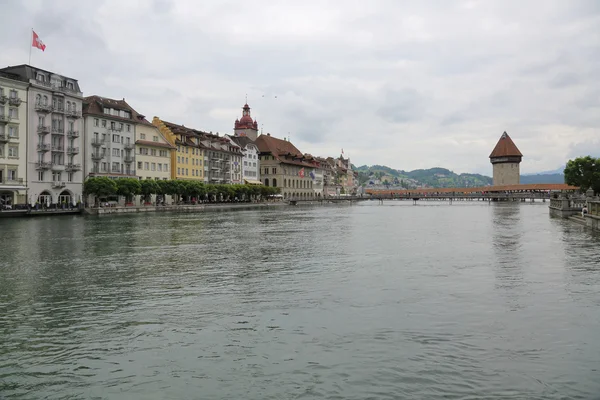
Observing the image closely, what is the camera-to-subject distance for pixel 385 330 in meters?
12.1

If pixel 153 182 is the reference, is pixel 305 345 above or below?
below

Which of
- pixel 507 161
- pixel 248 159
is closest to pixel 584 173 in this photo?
pixel 248 159

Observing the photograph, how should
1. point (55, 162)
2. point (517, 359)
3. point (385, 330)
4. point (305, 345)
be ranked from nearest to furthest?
point (517, 359)
point (305, 345)
point (385, 330)
point (55, 162)

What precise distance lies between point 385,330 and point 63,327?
753 centimetres

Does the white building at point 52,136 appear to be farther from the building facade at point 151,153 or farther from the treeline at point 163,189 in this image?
the building facade at point 151,153

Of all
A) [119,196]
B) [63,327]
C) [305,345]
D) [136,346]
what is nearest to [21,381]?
[136,346]

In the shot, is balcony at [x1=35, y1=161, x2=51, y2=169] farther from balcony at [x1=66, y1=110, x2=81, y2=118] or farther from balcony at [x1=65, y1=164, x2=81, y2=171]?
balcony at [x1=66, y1=110, x2=81, y2=118]

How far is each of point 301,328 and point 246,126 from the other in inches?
6322

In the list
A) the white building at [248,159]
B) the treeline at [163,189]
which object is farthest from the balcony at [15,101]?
the white building at [248,159]

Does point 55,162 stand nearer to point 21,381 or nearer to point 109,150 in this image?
point 109,150

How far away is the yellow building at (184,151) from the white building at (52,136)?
2702cm

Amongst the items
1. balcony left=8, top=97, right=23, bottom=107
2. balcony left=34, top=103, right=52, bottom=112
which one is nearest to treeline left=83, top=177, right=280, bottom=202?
balcony left=34, top=103, right=52, bottom=112

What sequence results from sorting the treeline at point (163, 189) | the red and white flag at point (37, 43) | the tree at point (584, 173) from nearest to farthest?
1. the red and white flag at point (37, 43)
2. the treeline at point (163, 189)
3. the tree at point (584, 173)

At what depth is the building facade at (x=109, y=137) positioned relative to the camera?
284 feet
